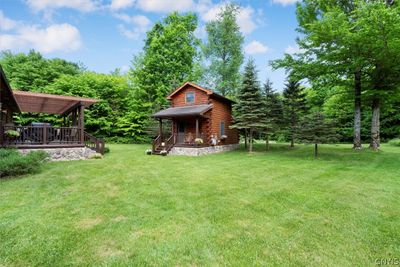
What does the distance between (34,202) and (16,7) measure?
13804 millimetres

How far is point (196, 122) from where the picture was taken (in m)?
14.1

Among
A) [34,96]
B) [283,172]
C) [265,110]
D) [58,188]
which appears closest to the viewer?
[58,188]

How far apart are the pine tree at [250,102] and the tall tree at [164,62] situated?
383 inches

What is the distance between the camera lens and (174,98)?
17.7 m

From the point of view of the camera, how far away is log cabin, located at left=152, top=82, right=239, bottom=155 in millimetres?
14373

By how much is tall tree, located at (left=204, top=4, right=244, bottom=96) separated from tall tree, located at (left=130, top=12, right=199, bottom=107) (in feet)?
8.59

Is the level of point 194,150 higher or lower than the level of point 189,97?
lower

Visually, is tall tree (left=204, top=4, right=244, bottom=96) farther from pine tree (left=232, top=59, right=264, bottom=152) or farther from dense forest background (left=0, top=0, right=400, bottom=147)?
pine tree (left=232, top=59, right=264, bottom=152)

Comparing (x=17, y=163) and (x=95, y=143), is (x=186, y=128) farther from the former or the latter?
(x=17, y=163)

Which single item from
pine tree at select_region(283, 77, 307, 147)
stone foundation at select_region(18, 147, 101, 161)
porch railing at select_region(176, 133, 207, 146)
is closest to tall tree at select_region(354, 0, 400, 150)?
pine tree at select_region(283, 77, 307, 147)

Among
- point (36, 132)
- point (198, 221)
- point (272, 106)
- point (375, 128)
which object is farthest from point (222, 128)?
point (198, 221)

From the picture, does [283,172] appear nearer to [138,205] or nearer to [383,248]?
[383,248]

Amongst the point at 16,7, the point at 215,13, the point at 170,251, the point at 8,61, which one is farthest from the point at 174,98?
the point at 8,61

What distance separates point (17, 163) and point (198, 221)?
21.3 feet
